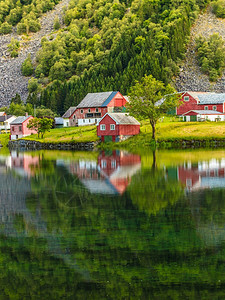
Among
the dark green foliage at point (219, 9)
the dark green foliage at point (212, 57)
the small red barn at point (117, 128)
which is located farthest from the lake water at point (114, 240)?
the dark green foliage at point (219, 9)

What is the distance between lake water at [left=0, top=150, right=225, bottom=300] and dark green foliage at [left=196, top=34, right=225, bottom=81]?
130 meters

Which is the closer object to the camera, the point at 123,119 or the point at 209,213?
the point at 209,213

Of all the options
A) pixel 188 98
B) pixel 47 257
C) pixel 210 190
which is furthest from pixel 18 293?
pixel 188 98

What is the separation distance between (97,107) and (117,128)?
27408 millimetres

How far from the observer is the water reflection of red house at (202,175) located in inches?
1130

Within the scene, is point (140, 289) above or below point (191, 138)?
above

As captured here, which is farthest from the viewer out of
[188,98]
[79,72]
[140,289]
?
[79,72]

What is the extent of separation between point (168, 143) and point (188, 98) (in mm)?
34192

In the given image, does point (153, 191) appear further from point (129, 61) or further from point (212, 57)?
point (212, 57)

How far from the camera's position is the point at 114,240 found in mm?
16812

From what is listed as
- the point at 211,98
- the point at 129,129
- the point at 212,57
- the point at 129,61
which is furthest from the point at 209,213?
the point at 212,57

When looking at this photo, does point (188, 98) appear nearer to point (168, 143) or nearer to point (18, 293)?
point (168, 143)

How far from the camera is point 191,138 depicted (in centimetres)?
6969

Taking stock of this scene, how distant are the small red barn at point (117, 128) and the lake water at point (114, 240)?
49645mm
